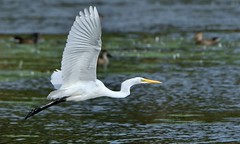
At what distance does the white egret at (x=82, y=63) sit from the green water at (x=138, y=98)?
89cm

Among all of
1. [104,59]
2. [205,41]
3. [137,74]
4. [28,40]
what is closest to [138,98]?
[137,74]

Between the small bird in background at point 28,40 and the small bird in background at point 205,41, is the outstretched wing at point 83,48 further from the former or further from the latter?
the small bird in background at point 28,40

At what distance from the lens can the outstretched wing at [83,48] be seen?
1140 centimetres

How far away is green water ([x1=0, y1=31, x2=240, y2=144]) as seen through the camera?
45.0 ft

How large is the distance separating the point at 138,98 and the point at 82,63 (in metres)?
5.75

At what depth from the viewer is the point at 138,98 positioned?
1764cm

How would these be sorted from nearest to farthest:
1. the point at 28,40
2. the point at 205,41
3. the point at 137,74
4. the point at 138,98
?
the point at 138,98 → the point at 137,74 → the point at 205,41 → the point at 28,40

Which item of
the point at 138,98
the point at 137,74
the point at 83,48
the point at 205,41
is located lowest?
the point at 138,98

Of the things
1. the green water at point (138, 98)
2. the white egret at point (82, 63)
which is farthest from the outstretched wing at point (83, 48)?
the green water at point (138, 98)

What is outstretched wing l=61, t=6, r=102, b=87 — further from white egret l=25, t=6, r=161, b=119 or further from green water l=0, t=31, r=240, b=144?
green water l=0, t=31, r=240, b=144

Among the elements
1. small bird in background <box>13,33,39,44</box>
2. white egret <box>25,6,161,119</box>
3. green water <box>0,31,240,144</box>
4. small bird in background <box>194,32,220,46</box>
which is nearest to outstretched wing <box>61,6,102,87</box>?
white egret <box>25,6,161,119</box>

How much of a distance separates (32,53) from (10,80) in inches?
212

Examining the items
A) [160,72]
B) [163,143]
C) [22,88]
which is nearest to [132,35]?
[160,72]

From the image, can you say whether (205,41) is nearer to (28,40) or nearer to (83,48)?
(28,40)
